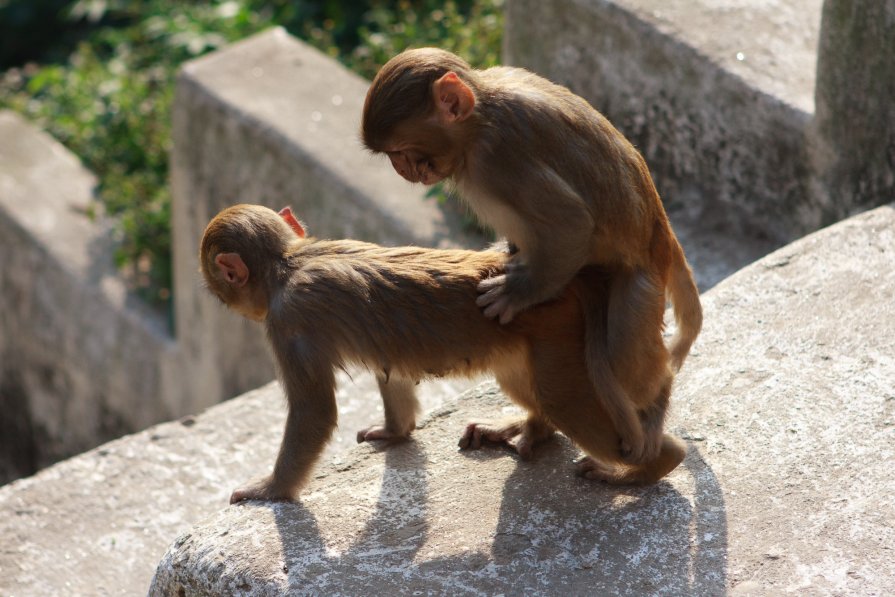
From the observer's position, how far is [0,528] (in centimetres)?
498

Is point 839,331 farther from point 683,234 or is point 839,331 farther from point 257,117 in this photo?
point 257,117

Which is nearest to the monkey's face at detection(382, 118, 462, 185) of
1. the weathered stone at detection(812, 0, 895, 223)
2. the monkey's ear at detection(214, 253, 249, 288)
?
the monkey's ear at detection(214, 253, 249, 288)

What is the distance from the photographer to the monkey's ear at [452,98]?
342 cm

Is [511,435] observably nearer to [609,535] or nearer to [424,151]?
[609,535]

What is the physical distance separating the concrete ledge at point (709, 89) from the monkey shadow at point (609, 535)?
2.10m

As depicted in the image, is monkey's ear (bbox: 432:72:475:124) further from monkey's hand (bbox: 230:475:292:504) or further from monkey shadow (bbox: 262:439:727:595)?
monkey's hand (bbox: 230:475:292:504)

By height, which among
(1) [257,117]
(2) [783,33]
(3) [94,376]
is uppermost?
(2) [783,33]

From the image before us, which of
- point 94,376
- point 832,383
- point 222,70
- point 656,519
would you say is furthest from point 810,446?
point 94,376

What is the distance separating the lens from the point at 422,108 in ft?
11.4

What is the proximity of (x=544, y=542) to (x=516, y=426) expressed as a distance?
1.93ft

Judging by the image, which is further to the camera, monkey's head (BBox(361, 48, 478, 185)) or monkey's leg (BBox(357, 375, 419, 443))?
monkey's leg (BBox(357, 375, 419, 443))

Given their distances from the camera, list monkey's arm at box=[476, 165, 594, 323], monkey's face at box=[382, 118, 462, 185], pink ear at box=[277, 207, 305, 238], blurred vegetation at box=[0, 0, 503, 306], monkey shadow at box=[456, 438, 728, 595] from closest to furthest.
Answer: monkey shadow at box=[456, 438, 728, 595] < monkey's arm at box=[476, 165, 594, 323] < monkey's face at box=[382, 118, 462, 185] < pink ear at box=[277, 207, 305, 238] < blurred vegetation at box=[0, 0, 503, 306]

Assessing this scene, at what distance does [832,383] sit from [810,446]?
336 millimetres

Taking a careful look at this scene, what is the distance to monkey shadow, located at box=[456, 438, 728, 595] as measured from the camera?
3.10 metres
